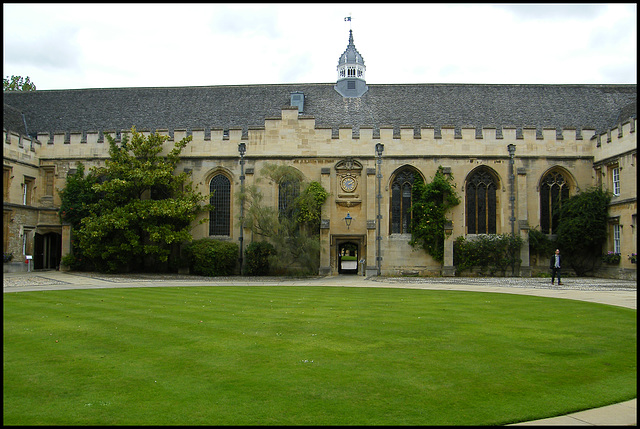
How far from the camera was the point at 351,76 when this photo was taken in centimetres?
3619

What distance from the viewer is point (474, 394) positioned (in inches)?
249

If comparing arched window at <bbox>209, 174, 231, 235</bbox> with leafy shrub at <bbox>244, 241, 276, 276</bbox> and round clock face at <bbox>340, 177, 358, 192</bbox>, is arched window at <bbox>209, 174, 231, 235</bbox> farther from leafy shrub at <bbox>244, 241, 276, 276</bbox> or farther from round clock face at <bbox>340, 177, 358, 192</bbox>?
round clock face at <bbox>340, 177, 358, 192</bbox>

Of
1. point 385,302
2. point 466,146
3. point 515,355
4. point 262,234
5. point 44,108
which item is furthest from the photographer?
point 44,108

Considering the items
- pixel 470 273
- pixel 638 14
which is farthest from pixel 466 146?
pixel 638 14

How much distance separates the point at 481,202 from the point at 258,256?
42.4ft

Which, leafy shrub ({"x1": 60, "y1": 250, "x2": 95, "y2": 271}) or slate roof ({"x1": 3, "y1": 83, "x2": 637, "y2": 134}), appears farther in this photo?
slate roof ({"x1": 3, "y1": 83, "x2": 637, "y2": 134})

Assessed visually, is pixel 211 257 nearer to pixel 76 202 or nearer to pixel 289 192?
pixel 289 192

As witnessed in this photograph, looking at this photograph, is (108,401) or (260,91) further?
(260,91)

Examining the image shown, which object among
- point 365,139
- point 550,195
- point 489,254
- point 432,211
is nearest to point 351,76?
point 365,139

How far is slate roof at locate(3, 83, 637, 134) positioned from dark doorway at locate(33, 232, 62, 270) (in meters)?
6.85

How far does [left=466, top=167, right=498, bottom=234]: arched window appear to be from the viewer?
100 ft

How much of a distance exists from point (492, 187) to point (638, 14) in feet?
92.4

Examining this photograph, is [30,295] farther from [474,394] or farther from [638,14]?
[638,14]

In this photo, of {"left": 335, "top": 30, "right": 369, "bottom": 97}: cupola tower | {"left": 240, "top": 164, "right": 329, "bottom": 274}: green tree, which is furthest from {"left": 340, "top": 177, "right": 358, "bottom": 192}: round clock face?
{"left": 335, "top": 30, "right": 369, "bottom": 97}: cupola tower
